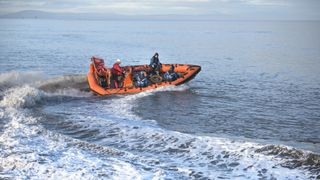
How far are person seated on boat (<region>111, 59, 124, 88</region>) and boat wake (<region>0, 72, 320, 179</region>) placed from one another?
14.4 feet

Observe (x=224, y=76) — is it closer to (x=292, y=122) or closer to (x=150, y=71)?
(x=150, y=71)

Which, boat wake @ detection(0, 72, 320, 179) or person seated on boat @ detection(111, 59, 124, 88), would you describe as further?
person seated on boat @ detection(111, 59, 124, 88)

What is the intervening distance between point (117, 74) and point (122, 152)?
908cm

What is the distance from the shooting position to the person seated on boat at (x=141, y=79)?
17.2m

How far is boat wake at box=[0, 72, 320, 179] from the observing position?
298 inches

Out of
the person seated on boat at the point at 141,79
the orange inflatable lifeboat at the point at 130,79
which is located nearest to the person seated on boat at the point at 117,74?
the orange inflatable lifeboat at the point at 130,79

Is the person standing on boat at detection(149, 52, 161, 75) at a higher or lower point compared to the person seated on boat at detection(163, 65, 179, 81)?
higher

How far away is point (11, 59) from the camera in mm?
29125

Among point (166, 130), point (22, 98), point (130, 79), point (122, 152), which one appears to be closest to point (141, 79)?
point (130, 79)

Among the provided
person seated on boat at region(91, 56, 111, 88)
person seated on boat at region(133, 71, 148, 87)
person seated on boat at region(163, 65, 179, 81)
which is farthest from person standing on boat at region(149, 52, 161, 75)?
person seated on boat at region(91, 56, 111, 88)

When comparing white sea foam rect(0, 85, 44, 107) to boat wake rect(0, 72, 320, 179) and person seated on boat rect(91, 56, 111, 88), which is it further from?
person seated on boat rect(91, 56, 111, 88)

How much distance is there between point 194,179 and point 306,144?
12.7 ft

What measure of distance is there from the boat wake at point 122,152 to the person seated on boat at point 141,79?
4.09 metres

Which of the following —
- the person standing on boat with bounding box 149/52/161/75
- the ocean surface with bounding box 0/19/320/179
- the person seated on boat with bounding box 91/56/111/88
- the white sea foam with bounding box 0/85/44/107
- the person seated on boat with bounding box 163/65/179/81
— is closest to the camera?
the ocean surface with bounding box 0/19/320/179
